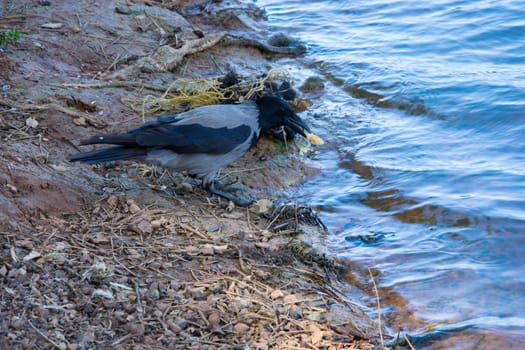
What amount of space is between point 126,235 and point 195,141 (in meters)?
1.33

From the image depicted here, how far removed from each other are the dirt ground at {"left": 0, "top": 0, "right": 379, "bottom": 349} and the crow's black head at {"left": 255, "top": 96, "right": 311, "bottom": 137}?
47 cm

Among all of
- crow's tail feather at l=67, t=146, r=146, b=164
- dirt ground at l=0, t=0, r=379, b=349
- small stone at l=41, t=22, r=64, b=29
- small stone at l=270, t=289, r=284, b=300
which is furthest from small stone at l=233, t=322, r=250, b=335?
small stone at l=41, t=22, r=64, b=29

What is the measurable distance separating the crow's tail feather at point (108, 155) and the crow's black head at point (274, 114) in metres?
1.48

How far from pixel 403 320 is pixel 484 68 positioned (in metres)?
5.99

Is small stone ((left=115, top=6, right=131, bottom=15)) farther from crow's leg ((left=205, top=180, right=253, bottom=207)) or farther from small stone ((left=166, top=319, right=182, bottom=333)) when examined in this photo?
small stone ((left=166, top=319, right=182, bottom=333))

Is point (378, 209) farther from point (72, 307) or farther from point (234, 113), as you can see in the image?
point (72, 307)

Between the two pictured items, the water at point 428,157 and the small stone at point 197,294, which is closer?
the small stone at point 197,294

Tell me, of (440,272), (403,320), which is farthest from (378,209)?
(403,320)

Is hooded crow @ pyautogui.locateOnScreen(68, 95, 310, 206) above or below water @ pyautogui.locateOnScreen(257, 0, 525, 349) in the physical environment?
above

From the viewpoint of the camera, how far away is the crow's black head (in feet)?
23.2

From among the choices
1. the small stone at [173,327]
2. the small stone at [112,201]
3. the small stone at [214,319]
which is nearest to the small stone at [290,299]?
the small stone at [214,319]

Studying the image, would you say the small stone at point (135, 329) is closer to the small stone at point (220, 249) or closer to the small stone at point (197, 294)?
the small stone at point (197, 294)

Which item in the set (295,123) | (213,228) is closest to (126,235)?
(213,228)

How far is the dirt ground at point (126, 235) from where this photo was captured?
13.3 ft
